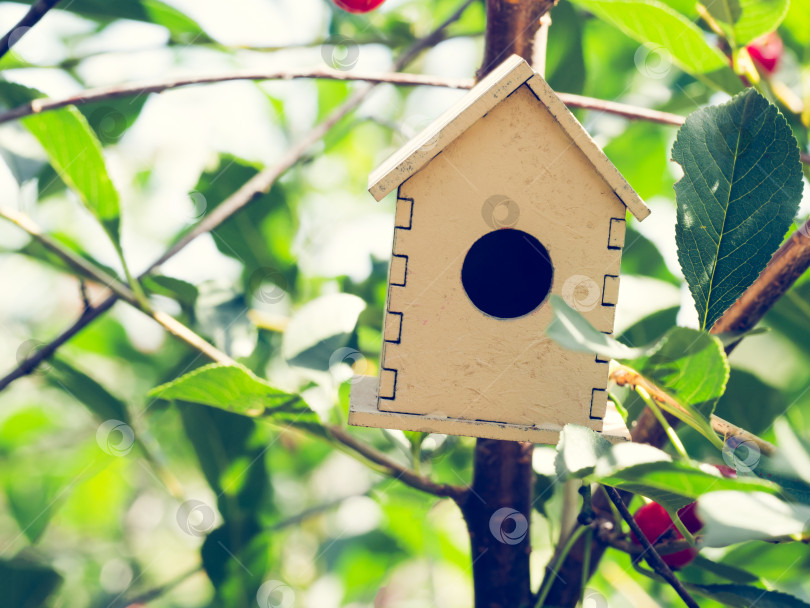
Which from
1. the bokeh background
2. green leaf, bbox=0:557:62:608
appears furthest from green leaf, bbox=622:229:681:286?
green leaf, bbox=0:557:62:608

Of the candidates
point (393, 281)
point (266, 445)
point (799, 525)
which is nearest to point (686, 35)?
point (393, 281)

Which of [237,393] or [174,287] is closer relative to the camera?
[237,393]

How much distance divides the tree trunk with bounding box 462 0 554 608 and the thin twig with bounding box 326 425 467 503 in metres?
0.02

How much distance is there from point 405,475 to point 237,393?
22cm

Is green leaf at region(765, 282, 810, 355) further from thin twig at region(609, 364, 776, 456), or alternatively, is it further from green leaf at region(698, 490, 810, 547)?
green leaf at region(698, 490, 810, 547)

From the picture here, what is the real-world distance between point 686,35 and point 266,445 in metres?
0.88

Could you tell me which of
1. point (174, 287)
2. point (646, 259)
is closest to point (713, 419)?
point (646, 259)

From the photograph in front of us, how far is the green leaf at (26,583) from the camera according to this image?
1.06 meters

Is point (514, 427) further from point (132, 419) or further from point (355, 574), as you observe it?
point (355, 574)

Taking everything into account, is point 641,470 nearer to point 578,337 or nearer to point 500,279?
point 578,337

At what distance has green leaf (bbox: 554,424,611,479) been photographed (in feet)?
1.68

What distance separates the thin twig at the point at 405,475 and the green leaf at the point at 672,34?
583mm

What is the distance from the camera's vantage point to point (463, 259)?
71 centimetres

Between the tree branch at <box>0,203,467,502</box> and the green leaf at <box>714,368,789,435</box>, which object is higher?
the tree branch at <box>0,203,467,502</box>
